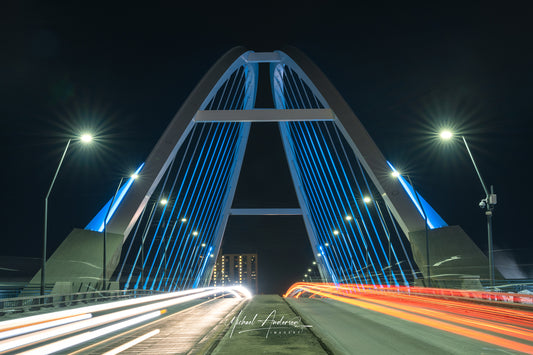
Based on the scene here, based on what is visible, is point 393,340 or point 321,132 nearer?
point 393,340

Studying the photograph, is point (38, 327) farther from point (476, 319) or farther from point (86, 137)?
point (86, 137)

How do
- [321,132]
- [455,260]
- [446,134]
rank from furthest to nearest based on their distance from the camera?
[321,132] → [455,260] → [446,134]

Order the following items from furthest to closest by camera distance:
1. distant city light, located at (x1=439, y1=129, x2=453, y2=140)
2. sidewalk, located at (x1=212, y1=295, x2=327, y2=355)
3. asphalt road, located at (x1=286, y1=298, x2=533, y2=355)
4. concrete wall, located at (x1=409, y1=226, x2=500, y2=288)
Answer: concrete wall, located at (x1=409, y1=226, x2=500, y2=288) → distant city light, located at (x1=439, y1=129, x2=453, y2=140) → asphalt road, located at (x1=286, y1=298, x2=533, y2=355) → sidewalk, located at (x1=212, y1=295, x2=327, y2=355)

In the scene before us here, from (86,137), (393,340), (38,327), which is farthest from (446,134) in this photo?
(38,327)

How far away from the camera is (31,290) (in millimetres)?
22547

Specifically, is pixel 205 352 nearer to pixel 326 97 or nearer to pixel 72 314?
pixel 72 314

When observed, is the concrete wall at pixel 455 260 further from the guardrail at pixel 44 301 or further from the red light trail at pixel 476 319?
the guardrail at pixel 44 301

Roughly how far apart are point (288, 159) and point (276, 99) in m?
10.00

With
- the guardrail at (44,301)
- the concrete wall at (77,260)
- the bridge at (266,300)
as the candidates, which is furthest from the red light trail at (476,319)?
the concrete wall at (77,260)

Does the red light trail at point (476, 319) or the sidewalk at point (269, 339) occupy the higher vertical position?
the sidewalk at point (269, 339)

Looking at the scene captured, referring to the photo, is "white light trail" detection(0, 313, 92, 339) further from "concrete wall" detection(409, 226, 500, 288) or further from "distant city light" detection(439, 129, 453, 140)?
"concrete wall" detection(409, 226, 500, 288)

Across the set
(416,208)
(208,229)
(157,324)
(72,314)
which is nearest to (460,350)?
(72,314)

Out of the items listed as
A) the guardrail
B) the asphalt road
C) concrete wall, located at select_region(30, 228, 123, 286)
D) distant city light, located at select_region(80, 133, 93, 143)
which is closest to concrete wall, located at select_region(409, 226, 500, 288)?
the asphalt road

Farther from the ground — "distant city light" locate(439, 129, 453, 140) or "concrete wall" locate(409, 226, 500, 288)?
"distant city light" locate(439, 129, 453, 140)
